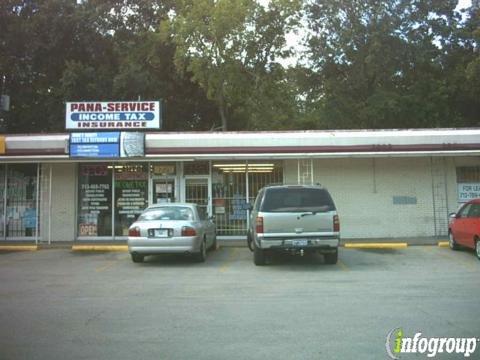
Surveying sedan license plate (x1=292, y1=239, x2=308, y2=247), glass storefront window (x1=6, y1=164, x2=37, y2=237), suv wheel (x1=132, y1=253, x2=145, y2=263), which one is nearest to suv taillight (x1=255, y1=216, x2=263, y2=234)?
sedan license plate (x1=292, y1=239, x2=308, y2=247)

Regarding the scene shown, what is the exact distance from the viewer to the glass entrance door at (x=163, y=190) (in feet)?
65.1

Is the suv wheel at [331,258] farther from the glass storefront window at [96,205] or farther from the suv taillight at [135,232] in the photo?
the glass storefront window at [96,205]

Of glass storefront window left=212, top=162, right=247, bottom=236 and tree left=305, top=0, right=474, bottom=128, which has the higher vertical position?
tree left=305, top=0, right=474, bottom=128

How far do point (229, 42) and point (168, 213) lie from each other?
22.3 meters

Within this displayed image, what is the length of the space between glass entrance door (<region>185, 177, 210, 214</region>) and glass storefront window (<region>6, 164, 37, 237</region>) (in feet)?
18.5

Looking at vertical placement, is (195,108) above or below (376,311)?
above

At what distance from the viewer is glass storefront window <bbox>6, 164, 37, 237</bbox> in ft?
65.4

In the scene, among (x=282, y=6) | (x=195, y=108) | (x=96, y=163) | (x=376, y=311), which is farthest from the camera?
(x=195, y=108)

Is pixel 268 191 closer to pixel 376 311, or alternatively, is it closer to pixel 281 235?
pixel 281 235

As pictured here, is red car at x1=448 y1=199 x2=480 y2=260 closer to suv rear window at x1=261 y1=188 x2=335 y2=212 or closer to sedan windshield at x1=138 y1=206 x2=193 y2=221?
suv rear window at x1=261 y1=188 x2=335 y2=212

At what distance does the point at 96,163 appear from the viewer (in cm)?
1998

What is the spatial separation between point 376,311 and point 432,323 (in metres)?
0.96

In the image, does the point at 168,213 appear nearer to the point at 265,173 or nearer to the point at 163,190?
the point at 163,190

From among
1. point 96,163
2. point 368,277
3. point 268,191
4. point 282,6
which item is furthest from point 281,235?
point 282,6
